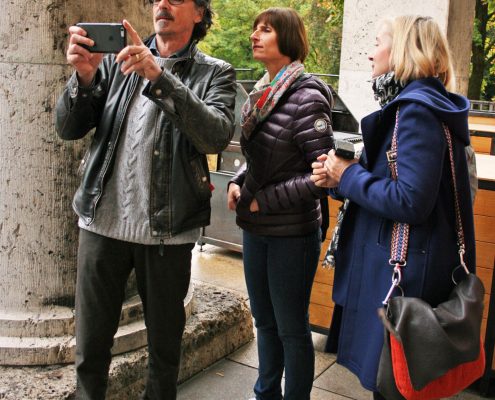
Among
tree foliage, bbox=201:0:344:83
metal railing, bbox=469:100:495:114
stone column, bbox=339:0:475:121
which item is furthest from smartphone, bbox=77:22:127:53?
tree foliage, bbox=201:0:344:83

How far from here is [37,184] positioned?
3.15 metres

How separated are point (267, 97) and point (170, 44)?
1.76 ft

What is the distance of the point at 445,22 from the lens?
21.7ft

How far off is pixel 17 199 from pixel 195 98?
1276 mm

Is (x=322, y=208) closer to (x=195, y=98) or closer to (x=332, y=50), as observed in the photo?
(x=195, y=98)

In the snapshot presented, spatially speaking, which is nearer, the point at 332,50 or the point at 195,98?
the point at 195,98

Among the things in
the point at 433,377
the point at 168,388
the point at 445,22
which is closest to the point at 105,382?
the point at 168,388

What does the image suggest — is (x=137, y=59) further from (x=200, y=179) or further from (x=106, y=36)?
(x=200, y=179)

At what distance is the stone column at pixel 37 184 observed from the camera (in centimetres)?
307

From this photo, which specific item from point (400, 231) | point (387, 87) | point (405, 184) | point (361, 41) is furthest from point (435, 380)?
point (361, 41)

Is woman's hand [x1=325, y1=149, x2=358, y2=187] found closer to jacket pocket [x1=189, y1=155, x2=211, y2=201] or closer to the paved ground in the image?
jacket pocket [x1=189, y1=155, x2=211, y2=201]

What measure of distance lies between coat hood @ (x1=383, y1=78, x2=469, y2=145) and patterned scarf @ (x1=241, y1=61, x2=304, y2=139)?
0.72 meters

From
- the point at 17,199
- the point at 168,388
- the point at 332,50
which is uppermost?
the point at 332,50

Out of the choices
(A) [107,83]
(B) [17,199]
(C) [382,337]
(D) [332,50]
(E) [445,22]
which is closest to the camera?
(C) [382,337]
